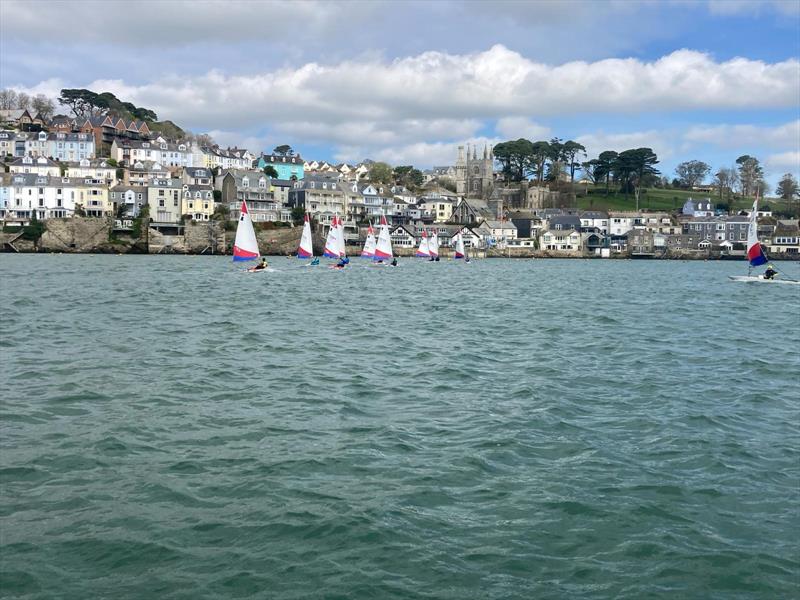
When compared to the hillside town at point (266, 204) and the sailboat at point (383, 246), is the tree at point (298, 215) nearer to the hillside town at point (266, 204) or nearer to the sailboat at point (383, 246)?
the hillside town at point (266, 204)

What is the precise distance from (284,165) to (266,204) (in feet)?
110

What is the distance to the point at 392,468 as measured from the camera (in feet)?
33.2

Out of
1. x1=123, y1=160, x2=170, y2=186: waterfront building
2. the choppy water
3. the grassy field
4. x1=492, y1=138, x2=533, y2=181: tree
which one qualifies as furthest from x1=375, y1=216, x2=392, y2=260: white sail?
x1=492, y1=138, x2=533, y2=181: tree

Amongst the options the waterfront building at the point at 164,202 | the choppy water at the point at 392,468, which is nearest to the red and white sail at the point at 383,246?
the waterfront building at the point at 164,202

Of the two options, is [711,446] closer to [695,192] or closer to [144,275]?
[144,275]

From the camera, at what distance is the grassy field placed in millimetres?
166875

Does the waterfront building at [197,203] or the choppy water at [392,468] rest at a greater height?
the waterfront building at [197,203]

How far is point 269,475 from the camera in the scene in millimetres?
9727

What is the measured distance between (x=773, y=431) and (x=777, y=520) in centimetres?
450

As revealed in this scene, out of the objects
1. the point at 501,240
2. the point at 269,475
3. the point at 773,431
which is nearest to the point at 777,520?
the point at 773,431

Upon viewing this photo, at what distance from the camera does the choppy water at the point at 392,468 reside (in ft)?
23.5

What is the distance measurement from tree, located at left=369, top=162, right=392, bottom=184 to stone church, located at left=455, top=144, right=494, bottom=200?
19097 mm

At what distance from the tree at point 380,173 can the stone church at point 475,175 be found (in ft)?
62.7

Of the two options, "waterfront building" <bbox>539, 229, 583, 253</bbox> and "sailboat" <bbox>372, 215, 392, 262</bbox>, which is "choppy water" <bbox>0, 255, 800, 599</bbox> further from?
"waterfront building" <bbox>539, 229, 583, 253</bbox>
